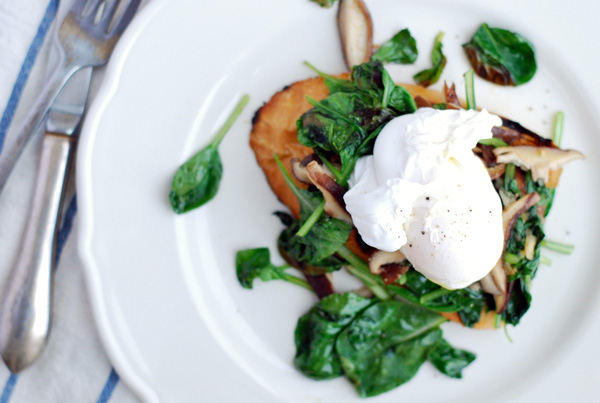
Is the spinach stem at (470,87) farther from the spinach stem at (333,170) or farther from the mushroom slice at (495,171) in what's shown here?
the spinach stem at (333,170)

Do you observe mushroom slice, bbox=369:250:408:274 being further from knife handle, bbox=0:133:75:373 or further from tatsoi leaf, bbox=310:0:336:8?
knife handle, bbox=0:133:75:373

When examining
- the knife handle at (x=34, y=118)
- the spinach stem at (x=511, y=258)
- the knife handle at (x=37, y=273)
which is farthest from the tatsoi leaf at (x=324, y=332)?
the knife handle at (x=34, y=118)

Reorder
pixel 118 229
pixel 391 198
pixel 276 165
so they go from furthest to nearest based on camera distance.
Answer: pixel 276 165, pixel 118 229, pixel 391 198

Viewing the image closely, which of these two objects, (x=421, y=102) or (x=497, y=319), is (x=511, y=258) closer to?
(x=497, y=319)

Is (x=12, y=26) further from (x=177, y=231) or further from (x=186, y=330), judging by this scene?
(x=186, y=330)

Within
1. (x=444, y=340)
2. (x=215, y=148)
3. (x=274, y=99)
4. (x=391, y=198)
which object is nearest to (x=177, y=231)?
(x=215, y=148)
